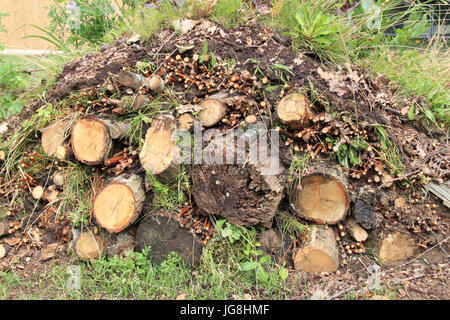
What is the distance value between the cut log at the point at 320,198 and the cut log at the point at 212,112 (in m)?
0.77

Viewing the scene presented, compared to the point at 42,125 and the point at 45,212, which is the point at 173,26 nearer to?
the point at 42,125

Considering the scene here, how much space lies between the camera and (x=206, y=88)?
262 centimetres

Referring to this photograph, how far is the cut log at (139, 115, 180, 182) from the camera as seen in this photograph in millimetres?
2352

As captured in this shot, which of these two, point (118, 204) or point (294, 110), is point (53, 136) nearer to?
point (118, 204)

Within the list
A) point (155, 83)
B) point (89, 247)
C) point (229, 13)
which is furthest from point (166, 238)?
point (229, 13)

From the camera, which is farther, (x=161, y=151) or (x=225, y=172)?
(x=161, y=151)

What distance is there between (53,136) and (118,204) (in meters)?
0.97

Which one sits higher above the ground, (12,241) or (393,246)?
(12,241)

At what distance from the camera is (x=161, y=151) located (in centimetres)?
238

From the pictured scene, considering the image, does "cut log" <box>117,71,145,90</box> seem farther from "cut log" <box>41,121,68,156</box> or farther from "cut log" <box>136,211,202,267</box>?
"cut log" <box>136,211,202,267</box>

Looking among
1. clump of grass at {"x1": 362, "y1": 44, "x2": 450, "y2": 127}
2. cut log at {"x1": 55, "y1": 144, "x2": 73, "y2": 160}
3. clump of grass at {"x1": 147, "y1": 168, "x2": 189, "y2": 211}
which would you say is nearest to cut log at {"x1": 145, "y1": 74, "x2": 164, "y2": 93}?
→ clump of grass at {"x1": 147, "y1": 168, "x2": 189, "y2": 211}

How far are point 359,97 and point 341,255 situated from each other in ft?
4.04

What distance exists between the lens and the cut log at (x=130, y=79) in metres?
2.58

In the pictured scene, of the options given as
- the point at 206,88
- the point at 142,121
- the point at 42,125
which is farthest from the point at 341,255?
the point at 42,125
